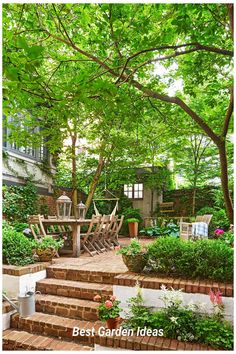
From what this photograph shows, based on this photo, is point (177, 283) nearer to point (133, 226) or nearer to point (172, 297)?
point (172, 297)

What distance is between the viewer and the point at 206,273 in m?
3.65

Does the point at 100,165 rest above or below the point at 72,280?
above

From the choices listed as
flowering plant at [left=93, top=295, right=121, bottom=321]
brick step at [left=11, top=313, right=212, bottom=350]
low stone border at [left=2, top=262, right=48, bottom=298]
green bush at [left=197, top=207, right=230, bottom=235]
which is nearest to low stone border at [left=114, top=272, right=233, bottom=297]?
flowering plant at [left=93, top=295, right=121, bottom=321]

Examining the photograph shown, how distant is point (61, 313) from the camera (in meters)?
4.08

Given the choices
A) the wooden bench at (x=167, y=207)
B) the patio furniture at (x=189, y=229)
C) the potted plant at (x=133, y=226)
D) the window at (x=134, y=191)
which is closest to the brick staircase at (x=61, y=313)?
the patio furniture at (x=189, y=229)

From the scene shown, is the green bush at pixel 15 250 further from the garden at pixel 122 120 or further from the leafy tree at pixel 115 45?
the leafy tree at pixel 115 45

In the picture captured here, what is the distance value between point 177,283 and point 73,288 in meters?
1.74

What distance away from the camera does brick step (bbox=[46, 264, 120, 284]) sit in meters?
4.51

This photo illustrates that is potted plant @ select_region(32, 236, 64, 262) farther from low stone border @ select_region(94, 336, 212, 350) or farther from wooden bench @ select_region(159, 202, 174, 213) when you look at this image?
wooden bench @ select_region(159, 202, 174, 213)

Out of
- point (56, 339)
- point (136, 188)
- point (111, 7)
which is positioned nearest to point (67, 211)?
point (56, 339)

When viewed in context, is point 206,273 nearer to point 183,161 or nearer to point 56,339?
point 56,339

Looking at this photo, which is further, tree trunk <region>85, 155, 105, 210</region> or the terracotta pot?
tree trunk <region>85, 155, 105, 210</region>

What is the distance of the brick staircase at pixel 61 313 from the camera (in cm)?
359

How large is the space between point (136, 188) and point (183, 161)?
2362 millimetres
